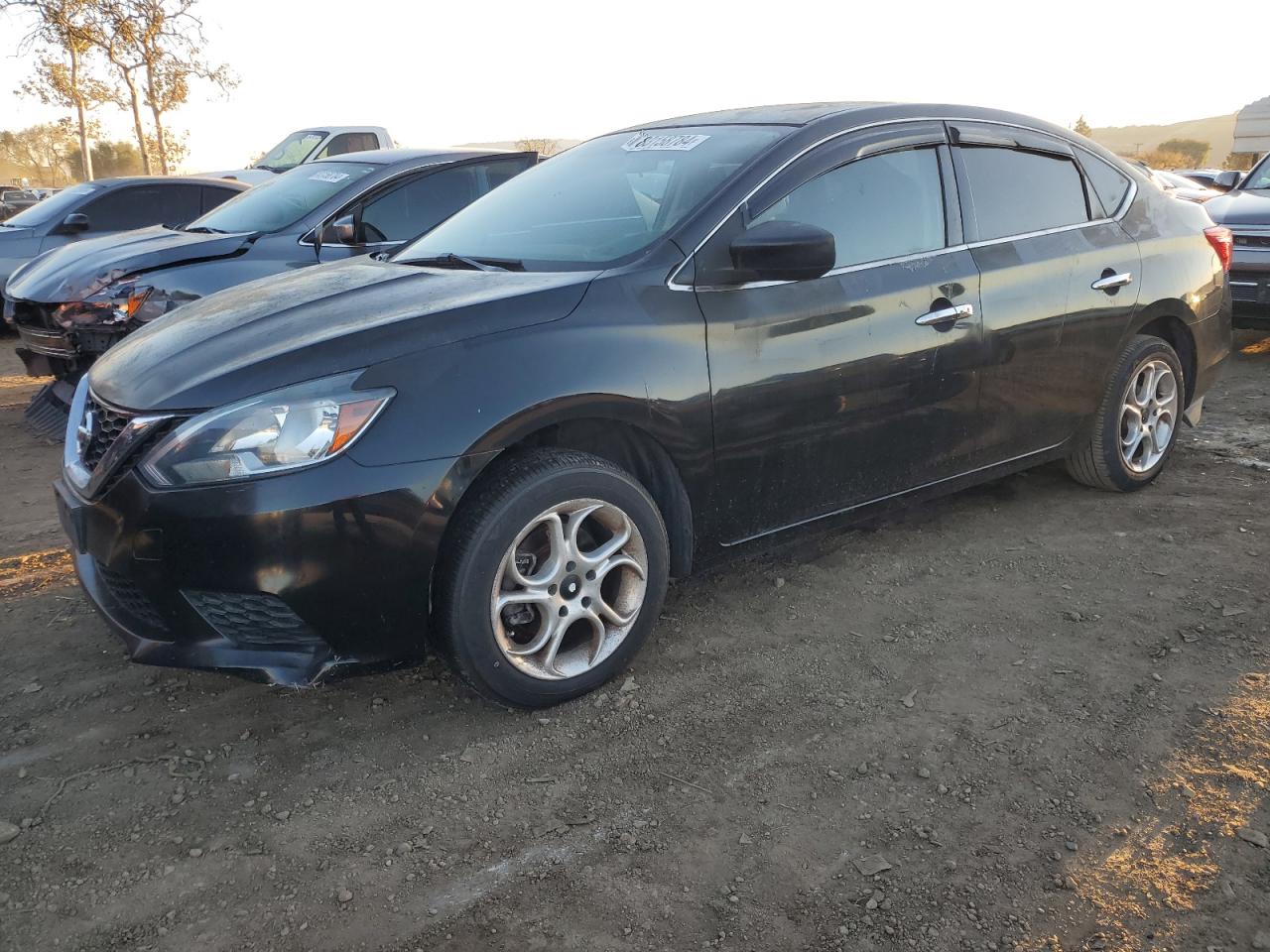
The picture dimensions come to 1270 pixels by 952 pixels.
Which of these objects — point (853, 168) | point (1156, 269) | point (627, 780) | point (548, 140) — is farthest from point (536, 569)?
point (548, 140)

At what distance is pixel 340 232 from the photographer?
572 cm

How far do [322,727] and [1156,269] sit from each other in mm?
3916

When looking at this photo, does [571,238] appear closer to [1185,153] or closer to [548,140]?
[548,140]

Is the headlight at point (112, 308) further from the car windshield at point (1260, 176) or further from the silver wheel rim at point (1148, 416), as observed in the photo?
the car windshield at point (1260, 176)

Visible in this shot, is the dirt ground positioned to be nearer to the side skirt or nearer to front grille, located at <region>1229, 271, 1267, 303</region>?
the side skirt

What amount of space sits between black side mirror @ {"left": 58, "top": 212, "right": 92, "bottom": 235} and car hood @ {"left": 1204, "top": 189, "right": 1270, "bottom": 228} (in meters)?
9.34

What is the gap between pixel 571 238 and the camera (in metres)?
3.48

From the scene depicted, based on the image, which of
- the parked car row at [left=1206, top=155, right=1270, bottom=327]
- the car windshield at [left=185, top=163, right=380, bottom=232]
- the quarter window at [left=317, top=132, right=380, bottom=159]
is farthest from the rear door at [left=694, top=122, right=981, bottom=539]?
the quarter window at [left=317, top=132, right=380, bottom=159]

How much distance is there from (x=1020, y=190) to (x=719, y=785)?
2.76 m

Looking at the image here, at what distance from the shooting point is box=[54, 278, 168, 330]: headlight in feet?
19.3

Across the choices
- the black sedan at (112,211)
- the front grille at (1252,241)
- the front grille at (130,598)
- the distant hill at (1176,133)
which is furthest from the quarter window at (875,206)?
the distant hill at (1176,133)

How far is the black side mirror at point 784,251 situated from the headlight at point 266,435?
4.04 ft

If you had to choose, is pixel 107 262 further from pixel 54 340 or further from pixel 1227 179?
pixel 1227 179

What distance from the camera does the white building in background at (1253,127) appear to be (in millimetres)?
34781
